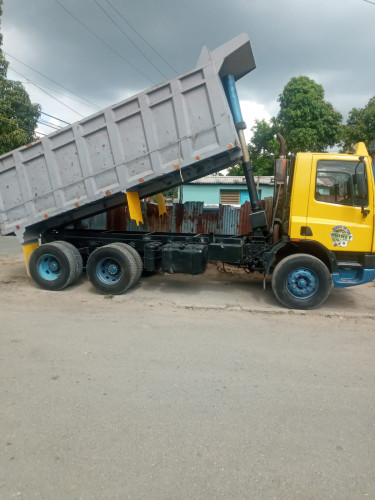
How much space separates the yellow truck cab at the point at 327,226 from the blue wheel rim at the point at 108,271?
115 inches

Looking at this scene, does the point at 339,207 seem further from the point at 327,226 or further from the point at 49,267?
the point at 49,267

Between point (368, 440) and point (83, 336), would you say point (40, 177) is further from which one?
point (368, 440)

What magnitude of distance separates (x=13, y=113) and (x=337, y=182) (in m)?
14.5

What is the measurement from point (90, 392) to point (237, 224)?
6254 millimetres

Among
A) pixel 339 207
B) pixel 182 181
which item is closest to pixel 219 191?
pixel 182 181

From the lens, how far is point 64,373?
138 inches

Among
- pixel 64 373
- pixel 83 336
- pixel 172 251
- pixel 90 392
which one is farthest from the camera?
pixel 172 251

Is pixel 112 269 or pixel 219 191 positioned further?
pixel 219 191

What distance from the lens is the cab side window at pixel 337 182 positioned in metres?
5.59

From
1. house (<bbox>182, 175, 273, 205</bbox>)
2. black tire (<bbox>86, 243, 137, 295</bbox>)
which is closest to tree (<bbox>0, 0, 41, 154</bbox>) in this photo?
black tire (<bbox>86, 243, 137, 295</bbox>)

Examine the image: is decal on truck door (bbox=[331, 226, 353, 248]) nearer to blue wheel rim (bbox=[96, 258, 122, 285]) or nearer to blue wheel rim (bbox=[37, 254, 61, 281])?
blue wheel rim (bbox=[96, 258, 122, 285])

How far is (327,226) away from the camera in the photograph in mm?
5699

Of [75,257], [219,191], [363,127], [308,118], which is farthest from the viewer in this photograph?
[219,191]

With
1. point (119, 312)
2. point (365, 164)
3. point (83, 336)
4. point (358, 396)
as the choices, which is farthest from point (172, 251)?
point (358, 396)
